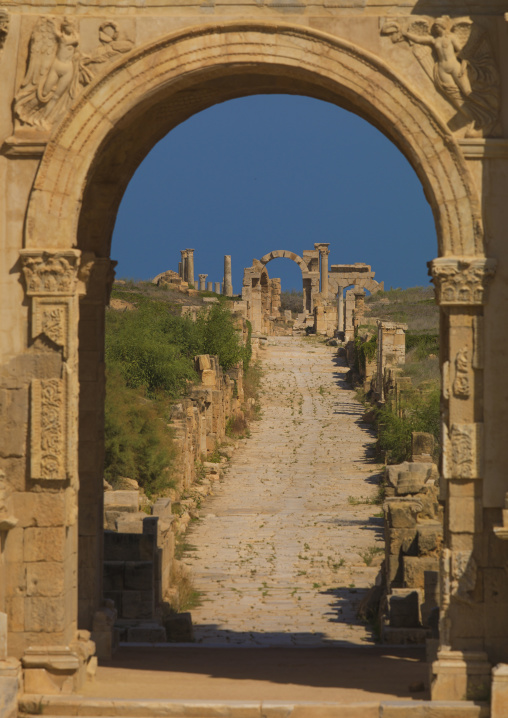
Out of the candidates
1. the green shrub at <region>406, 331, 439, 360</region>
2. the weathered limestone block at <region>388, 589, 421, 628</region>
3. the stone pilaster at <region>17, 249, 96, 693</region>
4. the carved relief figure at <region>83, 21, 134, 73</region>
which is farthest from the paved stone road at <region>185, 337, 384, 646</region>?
the carved relief figure at <region>83, 21, 134, 73</region>

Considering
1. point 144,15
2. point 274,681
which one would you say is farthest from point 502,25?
point 274,681

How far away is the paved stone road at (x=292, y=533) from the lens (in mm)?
12727

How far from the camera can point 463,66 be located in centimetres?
809

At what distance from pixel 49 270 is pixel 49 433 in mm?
1239

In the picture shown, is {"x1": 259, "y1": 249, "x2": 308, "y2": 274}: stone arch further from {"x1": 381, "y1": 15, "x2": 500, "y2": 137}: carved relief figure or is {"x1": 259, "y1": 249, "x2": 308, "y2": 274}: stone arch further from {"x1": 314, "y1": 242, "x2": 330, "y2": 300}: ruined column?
{"x1": 381, "y1": 15, "x2": 500, "y2": 137}: carved relief figure

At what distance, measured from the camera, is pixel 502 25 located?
808 centimetres

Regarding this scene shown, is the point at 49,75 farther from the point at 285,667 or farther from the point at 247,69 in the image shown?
the point at 285,667

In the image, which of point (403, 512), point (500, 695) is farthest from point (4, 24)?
point (403, 512)

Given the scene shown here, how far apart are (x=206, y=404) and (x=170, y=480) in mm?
5381

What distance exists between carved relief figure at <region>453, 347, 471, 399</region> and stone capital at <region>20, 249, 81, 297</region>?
2990mm

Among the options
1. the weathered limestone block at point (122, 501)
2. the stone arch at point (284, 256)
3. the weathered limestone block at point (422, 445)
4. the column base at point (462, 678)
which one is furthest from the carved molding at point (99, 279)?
the stone arch at point (284, 256)

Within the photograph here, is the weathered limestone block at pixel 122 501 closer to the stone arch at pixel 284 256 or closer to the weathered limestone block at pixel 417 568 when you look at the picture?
the weathered limestone block at pixel 417 568

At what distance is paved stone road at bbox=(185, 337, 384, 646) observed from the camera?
41.8 feet

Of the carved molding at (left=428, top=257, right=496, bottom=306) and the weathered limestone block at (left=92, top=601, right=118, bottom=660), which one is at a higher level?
the carved molding at (left=428, top=257, right=496, bottom=306)
